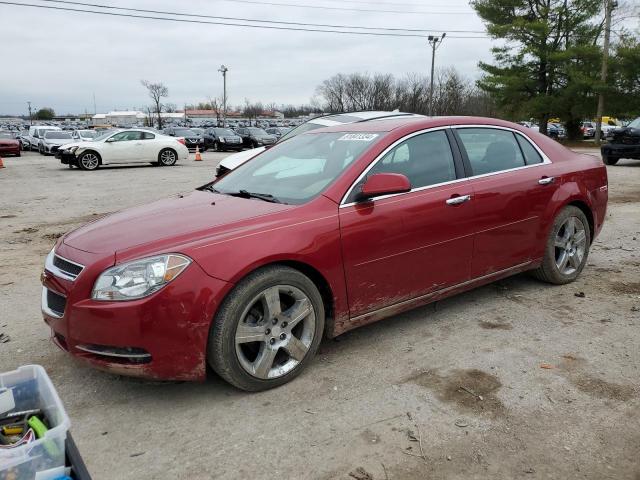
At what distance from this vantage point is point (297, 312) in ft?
10.8

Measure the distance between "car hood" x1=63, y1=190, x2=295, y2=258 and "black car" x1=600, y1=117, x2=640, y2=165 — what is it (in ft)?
54.9

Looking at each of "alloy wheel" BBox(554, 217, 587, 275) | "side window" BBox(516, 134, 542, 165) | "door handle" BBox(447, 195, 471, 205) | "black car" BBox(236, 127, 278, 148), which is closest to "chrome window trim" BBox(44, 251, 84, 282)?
"door handle" BBox(447, 195, 471, 205)

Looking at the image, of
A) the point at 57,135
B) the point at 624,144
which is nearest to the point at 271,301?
the point at 624,144

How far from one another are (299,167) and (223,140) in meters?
27.9

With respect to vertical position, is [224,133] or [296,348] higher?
[224,133]

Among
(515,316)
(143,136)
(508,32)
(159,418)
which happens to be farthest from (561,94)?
(159,418)

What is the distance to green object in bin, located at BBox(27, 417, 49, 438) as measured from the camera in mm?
2166

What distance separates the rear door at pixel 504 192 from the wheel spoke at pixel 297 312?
1.57 meters

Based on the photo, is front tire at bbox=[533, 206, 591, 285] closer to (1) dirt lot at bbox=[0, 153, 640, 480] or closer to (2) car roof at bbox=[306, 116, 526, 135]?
(1) dirt lot at bbox=[0, 153, 640, 480]

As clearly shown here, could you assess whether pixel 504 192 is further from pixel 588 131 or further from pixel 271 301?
pixel 588 131

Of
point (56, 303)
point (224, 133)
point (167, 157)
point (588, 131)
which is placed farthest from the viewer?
point (588, 131)

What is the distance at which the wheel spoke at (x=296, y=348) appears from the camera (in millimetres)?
3309

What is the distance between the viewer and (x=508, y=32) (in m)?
37.7

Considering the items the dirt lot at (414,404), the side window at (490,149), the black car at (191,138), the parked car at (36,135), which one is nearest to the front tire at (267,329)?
the dirt lot at (414,404)
